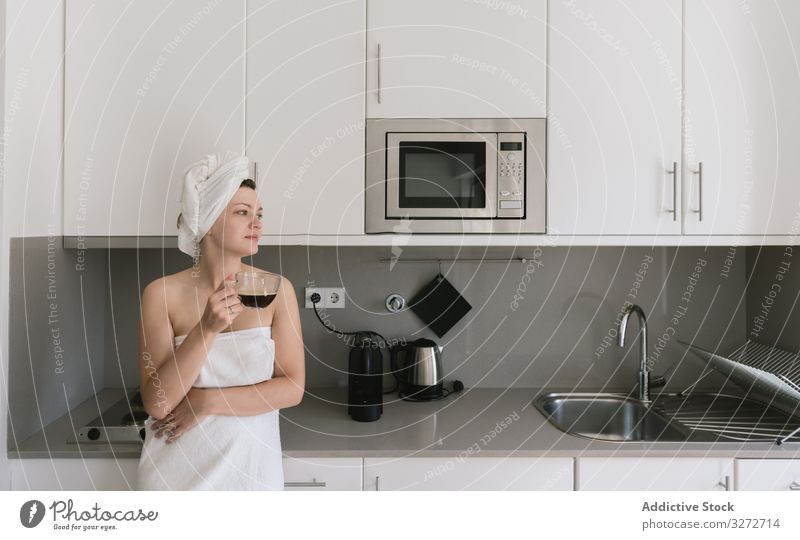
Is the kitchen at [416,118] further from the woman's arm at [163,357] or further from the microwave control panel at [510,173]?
the woman's arm at [163,357]

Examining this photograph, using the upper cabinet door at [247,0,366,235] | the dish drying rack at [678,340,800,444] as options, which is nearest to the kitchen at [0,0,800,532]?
the upper cabinet door at [247,0,366,235]

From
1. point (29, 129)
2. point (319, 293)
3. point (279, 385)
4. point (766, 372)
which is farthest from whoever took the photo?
point (319, 293)

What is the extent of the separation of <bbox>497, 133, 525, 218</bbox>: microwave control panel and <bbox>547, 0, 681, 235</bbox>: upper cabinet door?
3.1 inches

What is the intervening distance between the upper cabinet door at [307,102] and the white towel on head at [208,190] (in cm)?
25

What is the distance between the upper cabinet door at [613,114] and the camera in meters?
1.62

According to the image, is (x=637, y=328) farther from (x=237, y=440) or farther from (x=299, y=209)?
(x=237, y=440)

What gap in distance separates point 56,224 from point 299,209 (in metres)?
0.65

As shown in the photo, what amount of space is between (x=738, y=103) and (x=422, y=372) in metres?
1.16

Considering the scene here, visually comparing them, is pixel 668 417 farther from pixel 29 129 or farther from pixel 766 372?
pixel 29 129

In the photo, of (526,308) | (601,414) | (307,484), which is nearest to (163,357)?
(307,484)

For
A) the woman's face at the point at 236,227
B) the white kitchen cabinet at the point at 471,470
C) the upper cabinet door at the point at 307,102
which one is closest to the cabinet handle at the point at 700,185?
the white kitchen cabinet at the point at 471,470

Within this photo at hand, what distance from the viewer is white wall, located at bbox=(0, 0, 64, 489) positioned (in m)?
1.38

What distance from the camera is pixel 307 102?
1.61 m
